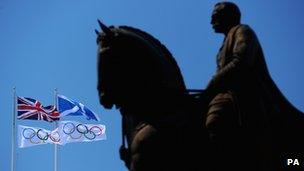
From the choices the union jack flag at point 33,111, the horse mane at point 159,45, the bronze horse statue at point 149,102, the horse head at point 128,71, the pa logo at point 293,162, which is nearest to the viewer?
the bronze horse statue at point 149,102

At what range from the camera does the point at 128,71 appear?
12008mm

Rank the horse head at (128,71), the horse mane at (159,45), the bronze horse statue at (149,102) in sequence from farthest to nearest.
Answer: the horse mane at (159,45)
the horse head at (128,71)
the bronze horse statue at (149,102)

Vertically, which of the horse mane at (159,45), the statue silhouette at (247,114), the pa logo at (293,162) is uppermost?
the horse mane at (159,45)

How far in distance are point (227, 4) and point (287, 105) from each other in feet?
5.69

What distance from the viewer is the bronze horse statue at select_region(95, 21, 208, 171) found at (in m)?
11.5

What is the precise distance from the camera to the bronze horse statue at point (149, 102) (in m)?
11.5

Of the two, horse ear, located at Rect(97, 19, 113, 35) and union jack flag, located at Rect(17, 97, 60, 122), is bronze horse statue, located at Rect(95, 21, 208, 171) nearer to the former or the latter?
horse ear, located at Rect(97, 19, 113, 35)

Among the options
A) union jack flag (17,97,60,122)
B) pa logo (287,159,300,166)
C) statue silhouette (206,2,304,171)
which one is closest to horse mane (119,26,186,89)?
statue silhouette (206,2,304,171)

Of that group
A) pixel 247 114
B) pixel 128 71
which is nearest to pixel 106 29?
pixel 128 71

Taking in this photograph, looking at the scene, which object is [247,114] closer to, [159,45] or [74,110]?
[159,45]

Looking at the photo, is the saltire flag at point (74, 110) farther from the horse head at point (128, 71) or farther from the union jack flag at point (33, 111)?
the horse head at point (128, 71)

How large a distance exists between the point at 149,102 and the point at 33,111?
103 feet

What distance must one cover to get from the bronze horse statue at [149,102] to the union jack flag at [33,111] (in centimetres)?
3084

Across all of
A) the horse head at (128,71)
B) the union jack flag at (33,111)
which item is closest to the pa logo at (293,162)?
the horse head at (128,71)
